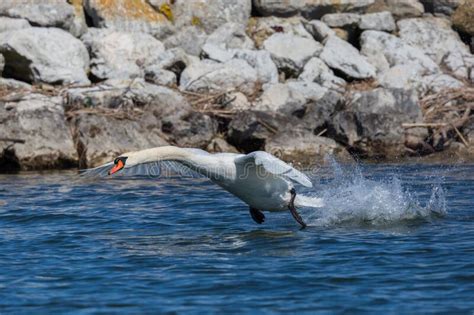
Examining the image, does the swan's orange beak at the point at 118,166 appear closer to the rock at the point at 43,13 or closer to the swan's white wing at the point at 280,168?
the swan's white wing at the point at 280,168

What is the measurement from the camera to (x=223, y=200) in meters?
13.0

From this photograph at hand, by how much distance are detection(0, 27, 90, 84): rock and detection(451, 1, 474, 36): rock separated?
10.7 meters

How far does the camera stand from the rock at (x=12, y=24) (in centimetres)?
2089

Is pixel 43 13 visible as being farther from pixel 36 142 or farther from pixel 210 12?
pixel 36 142

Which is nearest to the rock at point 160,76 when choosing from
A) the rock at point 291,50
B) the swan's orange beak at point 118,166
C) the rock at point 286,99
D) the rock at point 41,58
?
the rock at point 41,58

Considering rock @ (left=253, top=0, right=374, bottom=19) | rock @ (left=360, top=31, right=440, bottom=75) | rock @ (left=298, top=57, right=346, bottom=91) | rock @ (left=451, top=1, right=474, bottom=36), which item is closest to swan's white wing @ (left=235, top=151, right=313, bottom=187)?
rock @ (left=298, top=57, right=346, bottom=91)

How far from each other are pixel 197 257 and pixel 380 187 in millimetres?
3195

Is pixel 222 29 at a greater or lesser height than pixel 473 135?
greater

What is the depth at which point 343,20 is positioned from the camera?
24.0 metres

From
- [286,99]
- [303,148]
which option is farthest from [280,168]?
[286,99]

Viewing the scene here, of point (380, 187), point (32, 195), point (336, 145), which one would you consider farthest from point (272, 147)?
point (380, 187)

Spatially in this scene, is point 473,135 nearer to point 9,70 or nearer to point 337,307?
point 9,70

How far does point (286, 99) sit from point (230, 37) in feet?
14.8

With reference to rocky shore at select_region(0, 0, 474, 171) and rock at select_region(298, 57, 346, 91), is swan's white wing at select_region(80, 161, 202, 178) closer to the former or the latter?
rocky shore at select_region(0, 0, 474, 171)
